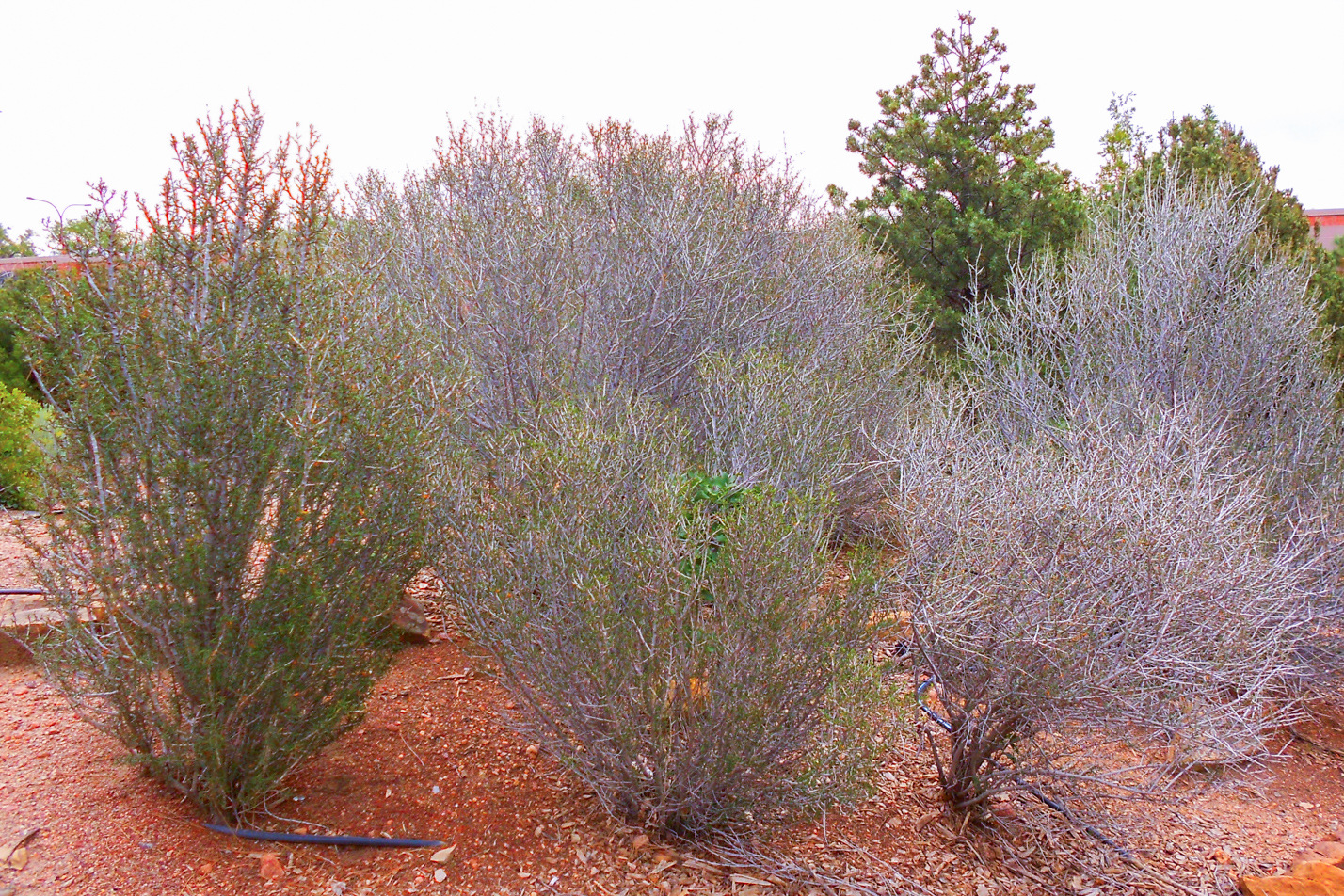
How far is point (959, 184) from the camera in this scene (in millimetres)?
13773

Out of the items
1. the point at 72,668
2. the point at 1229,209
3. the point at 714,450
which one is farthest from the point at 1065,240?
the point at 72,668

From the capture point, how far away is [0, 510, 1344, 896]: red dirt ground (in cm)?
339

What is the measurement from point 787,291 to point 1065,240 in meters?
6.79

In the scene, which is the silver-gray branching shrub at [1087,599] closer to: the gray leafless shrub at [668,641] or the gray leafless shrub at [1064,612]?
the gray leafless shrub at [1064,612]

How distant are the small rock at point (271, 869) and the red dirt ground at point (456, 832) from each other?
19 millimetres

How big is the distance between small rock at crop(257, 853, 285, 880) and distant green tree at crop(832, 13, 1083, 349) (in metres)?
10.9

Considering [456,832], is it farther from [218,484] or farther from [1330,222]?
[1330,222]

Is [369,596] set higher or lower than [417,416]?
lower

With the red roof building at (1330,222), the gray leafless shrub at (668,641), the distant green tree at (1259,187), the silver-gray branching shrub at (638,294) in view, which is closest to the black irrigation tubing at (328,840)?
the gray leafless shrub at (668,641)

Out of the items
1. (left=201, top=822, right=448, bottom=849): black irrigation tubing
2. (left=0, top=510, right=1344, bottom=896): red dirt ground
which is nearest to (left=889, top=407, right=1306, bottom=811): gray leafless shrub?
(left=0, top=510, right=1344, bottom=896): red dirt ground

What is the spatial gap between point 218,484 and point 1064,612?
12.0 ft

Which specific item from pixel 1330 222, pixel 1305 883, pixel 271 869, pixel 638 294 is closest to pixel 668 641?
pixel 271 869

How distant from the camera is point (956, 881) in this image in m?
4.26

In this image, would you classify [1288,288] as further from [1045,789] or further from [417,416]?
[417,416]
